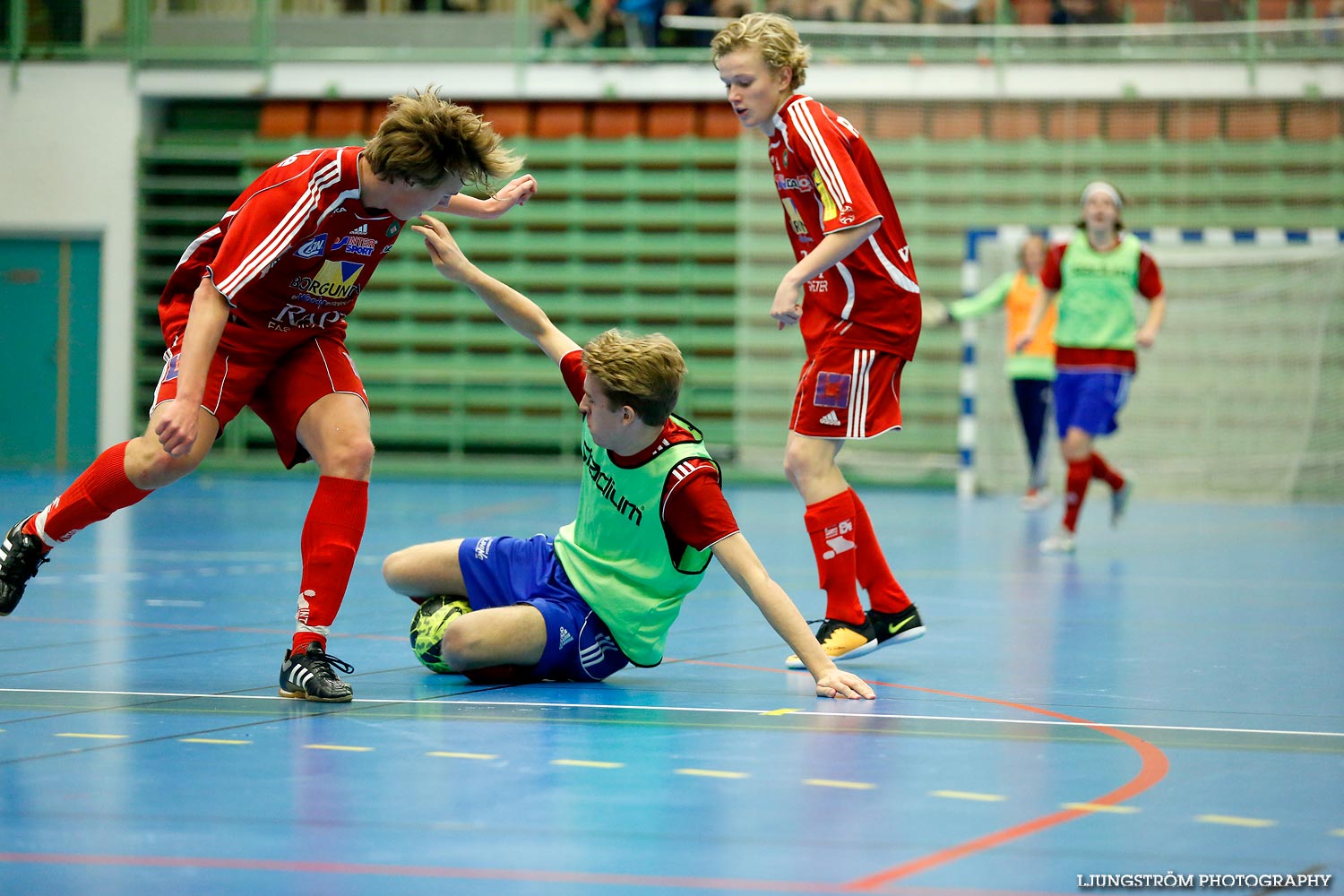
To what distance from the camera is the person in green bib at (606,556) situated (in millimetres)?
3850

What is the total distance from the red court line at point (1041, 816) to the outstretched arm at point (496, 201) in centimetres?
182

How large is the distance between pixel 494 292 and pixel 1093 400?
18.1ft

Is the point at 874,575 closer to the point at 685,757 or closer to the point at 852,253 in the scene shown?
the point at 852,253

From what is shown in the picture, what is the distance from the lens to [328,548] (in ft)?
13.3

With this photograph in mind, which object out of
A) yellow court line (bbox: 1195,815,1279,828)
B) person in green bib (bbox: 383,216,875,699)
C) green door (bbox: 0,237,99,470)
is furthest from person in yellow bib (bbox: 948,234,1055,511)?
green door (bbox: 0,237,99,470)

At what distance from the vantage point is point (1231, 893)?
2266 millimetres

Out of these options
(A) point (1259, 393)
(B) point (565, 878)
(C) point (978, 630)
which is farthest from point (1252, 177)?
(B) point (565, 878)

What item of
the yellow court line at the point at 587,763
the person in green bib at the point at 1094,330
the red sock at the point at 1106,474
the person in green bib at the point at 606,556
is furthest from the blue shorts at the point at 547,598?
the red sock at the point at 1106,474

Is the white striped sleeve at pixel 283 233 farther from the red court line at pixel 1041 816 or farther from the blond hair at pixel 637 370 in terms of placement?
the red court line at pixel 1041 816

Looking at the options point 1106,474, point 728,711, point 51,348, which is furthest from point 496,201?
point 51,348

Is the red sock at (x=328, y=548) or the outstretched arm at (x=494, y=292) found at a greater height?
the outstretched arm at (x=494, y=292)

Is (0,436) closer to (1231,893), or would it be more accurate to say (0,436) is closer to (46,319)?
(46,319)

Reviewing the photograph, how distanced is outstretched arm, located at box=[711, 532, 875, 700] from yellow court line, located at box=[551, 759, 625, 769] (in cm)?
71

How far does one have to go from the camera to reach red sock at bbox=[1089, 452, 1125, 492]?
31.3 feet
